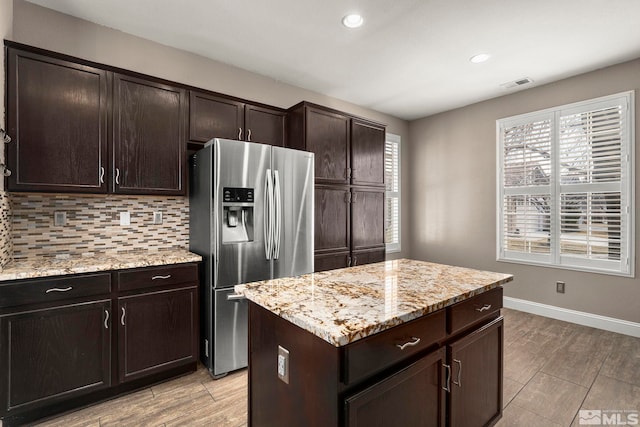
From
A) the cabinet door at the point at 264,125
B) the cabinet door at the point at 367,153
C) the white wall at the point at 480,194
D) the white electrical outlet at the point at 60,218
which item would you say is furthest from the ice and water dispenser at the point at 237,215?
the white wall at the point at 480,194

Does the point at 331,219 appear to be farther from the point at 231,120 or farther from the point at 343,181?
the point at 231,120

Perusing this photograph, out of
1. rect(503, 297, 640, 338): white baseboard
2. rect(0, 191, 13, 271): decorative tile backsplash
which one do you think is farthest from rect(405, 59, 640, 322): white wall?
rect(0, 191, 13, 271): decorative tile backsplash

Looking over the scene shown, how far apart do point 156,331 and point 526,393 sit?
8.88 feet

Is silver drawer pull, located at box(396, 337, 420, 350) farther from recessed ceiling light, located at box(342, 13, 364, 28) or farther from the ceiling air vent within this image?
the ceiling air vent

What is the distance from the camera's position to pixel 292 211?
2785 mm

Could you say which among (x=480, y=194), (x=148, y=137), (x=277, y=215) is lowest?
(x=277, y=215)

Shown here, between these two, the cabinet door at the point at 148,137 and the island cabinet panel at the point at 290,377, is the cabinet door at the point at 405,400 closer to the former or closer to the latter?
the island cabinet panel at the point at 290,377

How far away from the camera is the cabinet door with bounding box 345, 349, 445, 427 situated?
104 centimetres

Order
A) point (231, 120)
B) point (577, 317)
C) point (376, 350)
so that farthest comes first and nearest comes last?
point (577, 317), point (231, 120), point (376, 350)

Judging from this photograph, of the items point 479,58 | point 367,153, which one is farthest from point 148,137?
point 479,58

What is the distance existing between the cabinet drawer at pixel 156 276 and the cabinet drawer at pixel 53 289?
0.10 m

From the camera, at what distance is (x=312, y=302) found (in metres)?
1.29

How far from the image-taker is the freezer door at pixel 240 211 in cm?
238

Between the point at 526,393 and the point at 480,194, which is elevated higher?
the point at 480,194
